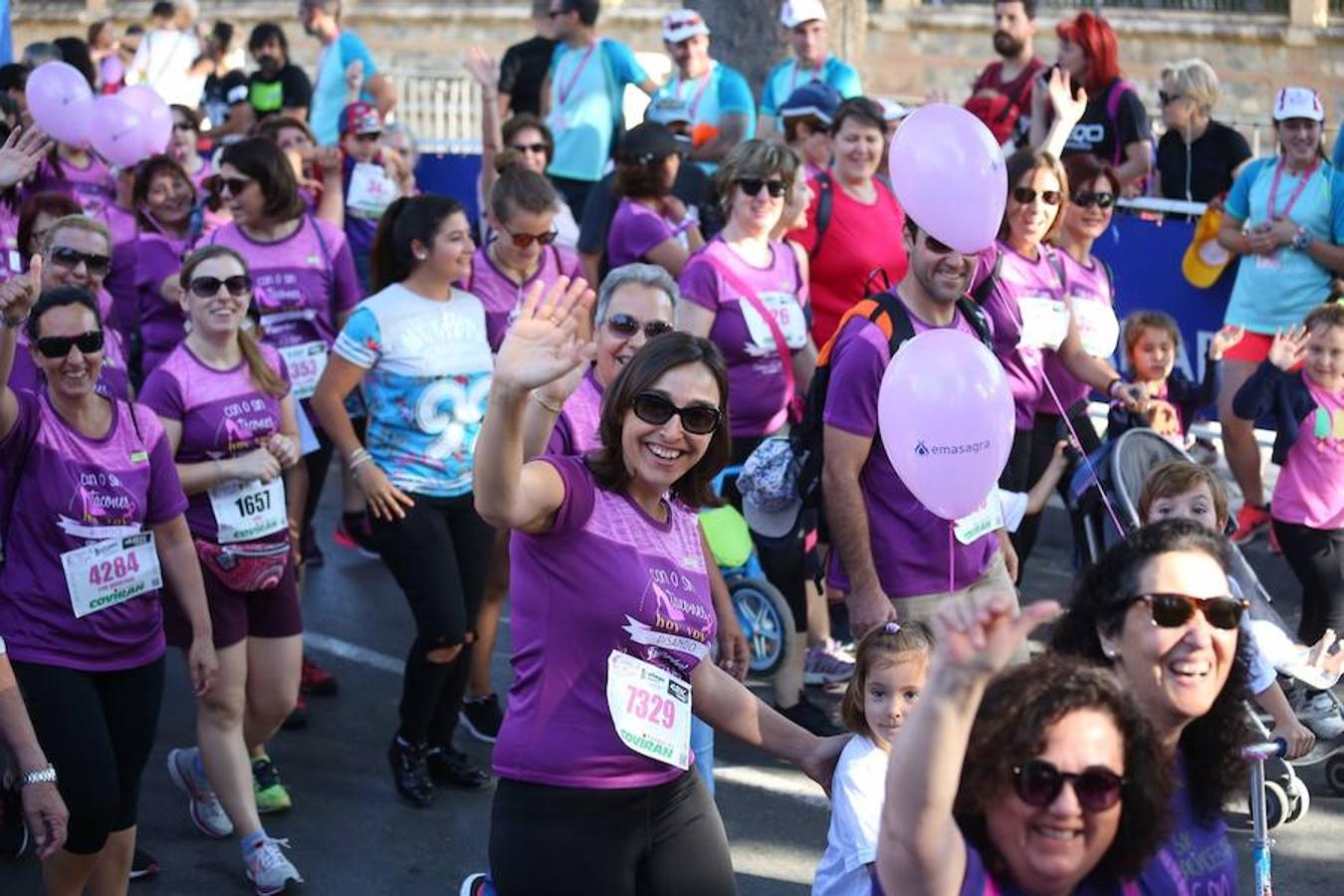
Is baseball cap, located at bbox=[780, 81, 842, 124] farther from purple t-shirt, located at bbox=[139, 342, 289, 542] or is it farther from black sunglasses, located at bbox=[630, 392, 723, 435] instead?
black sunglasses, located at bbox=[630, 392, 723, 435]

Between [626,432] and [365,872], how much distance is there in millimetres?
2584

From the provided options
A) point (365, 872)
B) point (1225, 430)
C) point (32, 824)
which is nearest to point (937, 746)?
point (32, 824)

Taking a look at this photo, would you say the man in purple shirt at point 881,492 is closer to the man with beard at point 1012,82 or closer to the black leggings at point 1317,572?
the black leggings at point 1317,572

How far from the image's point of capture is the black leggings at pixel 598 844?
13.4ft

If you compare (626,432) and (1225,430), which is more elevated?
(626,432)

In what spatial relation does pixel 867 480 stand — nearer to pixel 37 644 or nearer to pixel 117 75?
pixel 37 644

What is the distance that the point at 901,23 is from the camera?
2539cm

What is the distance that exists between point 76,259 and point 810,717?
298 centimetres

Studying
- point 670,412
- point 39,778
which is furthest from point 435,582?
point 670,412

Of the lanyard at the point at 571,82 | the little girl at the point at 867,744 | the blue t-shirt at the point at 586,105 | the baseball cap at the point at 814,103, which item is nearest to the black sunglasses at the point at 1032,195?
the baseball cap at the point at 814,103

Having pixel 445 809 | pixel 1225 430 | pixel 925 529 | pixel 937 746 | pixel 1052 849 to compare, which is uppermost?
pixel 937 746

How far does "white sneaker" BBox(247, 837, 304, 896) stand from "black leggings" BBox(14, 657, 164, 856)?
0.76 metres

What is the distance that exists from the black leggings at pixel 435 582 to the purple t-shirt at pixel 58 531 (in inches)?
50.6

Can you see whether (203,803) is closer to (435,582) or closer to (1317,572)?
(435,582)
